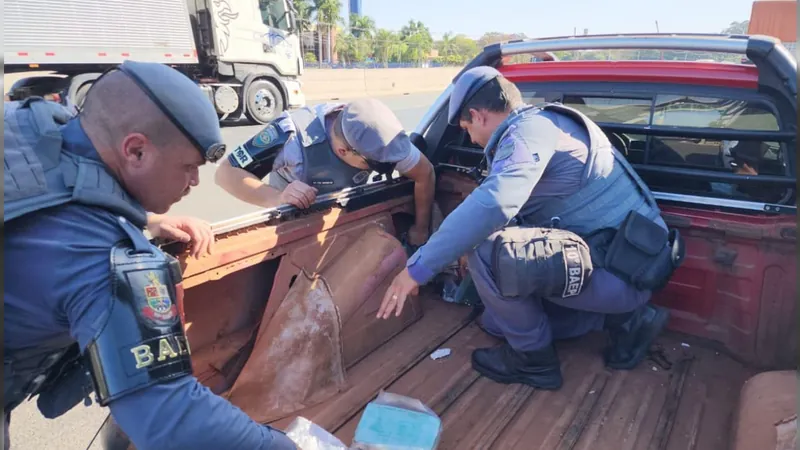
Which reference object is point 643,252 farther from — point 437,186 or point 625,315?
point 437,186

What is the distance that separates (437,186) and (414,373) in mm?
1057

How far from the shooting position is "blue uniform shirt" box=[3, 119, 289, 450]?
40.4 inches

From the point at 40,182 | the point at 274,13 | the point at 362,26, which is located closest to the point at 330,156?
the point at 40,182

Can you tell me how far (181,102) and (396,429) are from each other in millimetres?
1198

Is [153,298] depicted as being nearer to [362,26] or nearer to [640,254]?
[640,254]

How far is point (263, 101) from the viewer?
11.9 m

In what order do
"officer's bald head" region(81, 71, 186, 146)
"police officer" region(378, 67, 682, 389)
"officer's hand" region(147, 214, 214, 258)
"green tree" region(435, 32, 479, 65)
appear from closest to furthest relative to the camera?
1. "officer's bald head" region(81, 71, 186, 146)
2. "officer's hand" region(147, 214, 214, 258)
3. "police officer" region(378, 67, 682, 389)
4. "green tree" region(435, 32, 479, 65)

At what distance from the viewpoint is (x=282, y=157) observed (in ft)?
8.94

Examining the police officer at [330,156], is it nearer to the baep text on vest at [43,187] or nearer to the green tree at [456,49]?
the baep text on vest at [43,187]

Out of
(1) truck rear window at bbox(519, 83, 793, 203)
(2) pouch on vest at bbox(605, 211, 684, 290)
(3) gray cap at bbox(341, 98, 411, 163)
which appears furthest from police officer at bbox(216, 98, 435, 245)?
(2) pouch on vest at bbox(605, 211, 684, 290)

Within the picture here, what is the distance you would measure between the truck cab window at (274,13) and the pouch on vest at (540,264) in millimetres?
10961

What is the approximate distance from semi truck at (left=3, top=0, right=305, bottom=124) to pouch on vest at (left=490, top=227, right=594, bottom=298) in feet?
28.0

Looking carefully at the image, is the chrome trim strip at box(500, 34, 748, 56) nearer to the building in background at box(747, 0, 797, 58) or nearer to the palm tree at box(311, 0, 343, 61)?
the building in background at box(747, 0, 797, 58)

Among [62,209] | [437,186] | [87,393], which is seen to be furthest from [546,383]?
[62,209]
